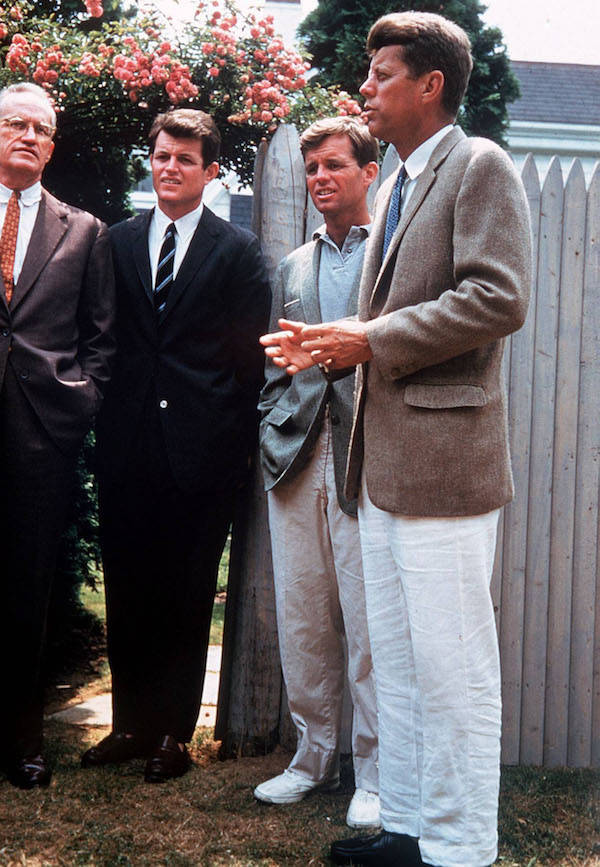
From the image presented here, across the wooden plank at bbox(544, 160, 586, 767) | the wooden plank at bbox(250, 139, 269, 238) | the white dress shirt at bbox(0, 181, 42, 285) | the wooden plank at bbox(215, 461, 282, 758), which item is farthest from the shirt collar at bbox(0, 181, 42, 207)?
the wooden plank at bbox(544, 160, 586, 767)

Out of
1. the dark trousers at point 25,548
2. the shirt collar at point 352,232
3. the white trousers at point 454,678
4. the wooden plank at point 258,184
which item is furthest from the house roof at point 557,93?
the white trousers at point 454,678

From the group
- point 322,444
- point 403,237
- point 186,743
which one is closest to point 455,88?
point 403,237

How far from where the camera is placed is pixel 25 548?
3240 mm

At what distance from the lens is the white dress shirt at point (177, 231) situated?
3449mm

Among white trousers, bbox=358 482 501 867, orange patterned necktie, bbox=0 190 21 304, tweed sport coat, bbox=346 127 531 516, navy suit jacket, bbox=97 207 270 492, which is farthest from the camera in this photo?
navy suit jacket, bbox=97 207 270 492

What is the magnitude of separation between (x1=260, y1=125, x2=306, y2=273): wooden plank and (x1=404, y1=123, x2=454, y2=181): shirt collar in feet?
4.08

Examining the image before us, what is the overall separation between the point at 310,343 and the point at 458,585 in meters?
0.67

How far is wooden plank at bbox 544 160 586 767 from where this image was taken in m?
3.52

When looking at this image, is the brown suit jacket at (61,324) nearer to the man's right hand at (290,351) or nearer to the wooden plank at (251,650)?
the wooden plank at (251,650)

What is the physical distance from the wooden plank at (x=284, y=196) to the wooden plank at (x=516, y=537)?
0.84m

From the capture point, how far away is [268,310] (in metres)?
3.42

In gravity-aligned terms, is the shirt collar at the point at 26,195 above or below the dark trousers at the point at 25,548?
above

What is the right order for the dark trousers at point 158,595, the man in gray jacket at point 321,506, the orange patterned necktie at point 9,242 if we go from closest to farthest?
the man in gray jacket at point 321,506
the orange patterned necktie at point 9,242
the dark trousers at point 158,595

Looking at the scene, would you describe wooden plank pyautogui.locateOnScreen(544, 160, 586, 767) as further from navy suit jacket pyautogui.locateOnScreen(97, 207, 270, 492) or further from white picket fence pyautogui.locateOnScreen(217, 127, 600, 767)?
navy suit jacket pyautogui.locateOnScreen(97, 207, 270, 492)
